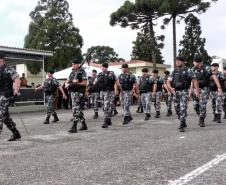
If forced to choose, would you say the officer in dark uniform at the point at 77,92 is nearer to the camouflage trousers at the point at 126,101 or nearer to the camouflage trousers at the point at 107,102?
the camouflage trousers at the point at 107,102

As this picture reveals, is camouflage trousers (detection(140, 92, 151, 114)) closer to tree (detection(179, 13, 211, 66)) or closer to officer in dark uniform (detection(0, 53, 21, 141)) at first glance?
officer in dark uniform (detection(0, 53, 21, 141))

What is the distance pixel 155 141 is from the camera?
969cm

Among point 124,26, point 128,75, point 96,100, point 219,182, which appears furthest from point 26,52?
point 124,26

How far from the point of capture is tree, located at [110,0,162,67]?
148ft

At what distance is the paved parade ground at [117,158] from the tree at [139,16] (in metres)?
34.6

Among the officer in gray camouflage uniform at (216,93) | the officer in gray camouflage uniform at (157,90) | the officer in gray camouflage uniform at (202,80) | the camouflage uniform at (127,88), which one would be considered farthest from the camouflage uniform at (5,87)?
the officer in gray camouflage uniform at (157,90)

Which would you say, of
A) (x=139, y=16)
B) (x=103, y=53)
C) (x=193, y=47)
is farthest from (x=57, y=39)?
(x=103, y=53)

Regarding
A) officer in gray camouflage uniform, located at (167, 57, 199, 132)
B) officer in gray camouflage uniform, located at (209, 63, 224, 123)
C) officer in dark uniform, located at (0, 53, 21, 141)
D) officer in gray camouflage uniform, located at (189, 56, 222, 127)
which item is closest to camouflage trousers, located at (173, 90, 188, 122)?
officer in gray camouflage uniform, located at (167, 57, 199, 132)

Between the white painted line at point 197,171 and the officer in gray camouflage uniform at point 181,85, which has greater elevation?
the officer in gray camouflage uniform at point 181,85

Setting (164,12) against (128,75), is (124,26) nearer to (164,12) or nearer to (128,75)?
(164,12)

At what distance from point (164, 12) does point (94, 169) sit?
1541 inches

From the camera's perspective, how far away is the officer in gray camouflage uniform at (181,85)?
11.8 meters

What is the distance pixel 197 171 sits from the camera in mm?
6527

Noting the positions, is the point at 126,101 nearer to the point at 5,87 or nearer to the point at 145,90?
the point at 145,90
